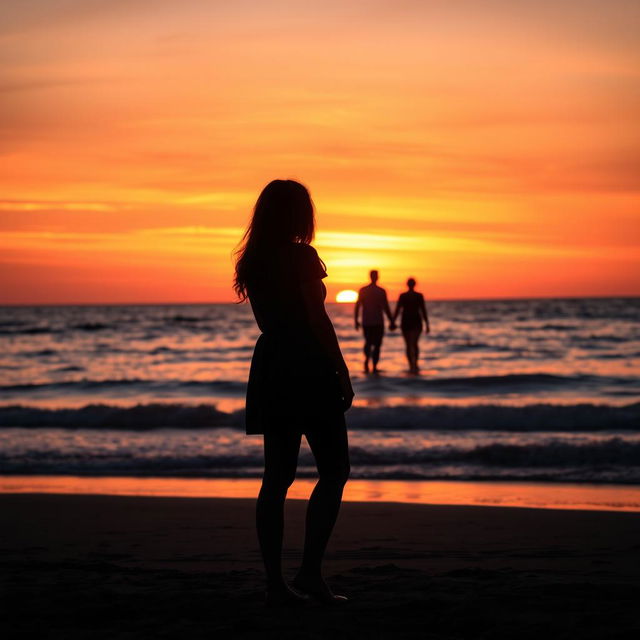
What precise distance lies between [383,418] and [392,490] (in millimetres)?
4438

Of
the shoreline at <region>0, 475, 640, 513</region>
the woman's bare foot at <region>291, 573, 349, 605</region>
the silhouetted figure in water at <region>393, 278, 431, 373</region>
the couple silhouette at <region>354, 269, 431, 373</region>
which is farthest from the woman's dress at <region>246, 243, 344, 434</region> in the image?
the silhouetted figure in water at <region>393, 278, 431, 373</region>

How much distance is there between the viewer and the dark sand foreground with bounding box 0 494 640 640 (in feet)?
10.5

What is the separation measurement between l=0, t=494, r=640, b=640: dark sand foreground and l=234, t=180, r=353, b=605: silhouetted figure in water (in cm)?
30

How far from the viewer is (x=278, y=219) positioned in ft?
11.3

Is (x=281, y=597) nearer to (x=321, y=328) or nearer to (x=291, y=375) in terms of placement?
(x=291, y=375)

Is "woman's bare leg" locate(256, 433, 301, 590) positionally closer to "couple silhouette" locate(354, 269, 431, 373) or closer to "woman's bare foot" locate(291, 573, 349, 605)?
"woman's bare foot" locate(291, 573, 349, 605)

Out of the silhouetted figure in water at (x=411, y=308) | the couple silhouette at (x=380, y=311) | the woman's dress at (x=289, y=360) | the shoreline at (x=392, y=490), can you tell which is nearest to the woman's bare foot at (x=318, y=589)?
the woman's dress at (x=289, y=360)

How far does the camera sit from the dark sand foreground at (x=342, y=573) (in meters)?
3.20

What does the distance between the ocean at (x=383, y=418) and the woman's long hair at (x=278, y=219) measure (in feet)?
16.3

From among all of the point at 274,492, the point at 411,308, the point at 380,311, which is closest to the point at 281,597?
the point at 274,492

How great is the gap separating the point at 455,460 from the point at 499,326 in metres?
37.2

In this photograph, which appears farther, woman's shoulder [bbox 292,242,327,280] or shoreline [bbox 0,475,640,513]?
shoreline [bbox 0,475,640,513]

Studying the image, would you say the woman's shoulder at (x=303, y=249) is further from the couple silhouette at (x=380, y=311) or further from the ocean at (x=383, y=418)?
the couple silhouette at (x=380, y=311)

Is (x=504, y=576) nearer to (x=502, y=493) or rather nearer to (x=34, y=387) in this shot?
(x=502, y=493)
